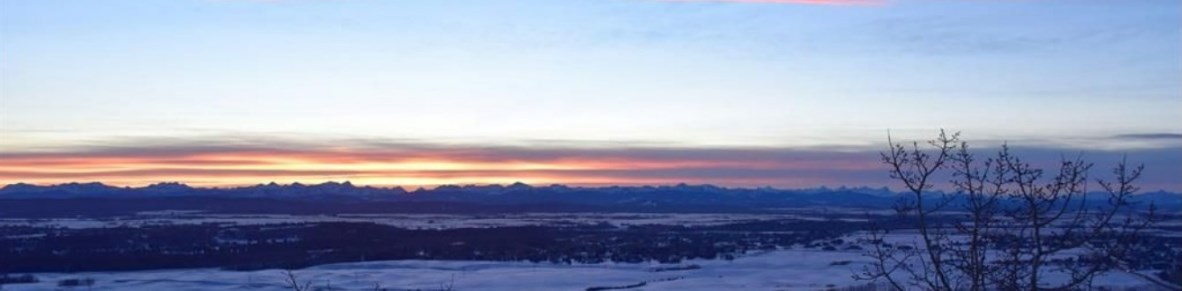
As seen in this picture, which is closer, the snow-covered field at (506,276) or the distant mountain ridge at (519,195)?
the snow-covered field at (506,276)

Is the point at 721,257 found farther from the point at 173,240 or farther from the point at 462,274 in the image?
the point at 173,240

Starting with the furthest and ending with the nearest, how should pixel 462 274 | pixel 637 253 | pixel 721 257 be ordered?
pixel 637 253
pixel 721 257
pixel 462 274

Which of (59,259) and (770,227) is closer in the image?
(59,259)

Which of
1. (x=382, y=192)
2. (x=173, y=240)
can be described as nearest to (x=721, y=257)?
(x=173, y=240)

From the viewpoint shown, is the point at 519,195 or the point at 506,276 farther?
the point at 519,195
